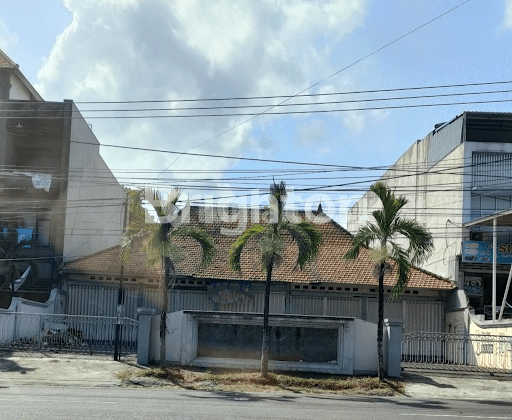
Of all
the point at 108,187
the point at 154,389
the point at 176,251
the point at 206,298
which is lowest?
the point at 154,389

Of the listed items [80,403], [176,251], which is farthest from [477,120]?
[80,403]

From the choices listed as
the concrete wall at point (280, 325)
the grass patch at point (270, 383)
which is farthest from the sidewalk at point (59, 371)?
the concrete wall at point (280, 325)

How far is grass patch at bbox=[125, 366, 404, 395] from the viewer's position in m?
18.8

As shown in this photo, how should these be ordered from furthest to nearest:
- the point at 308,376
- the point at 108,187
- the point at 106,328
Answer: the point at 108,187
the point at 106,328
the point at 308,376

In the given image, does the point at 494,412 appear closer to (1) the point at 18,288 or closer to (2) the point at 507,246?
(2) the point at 507,246

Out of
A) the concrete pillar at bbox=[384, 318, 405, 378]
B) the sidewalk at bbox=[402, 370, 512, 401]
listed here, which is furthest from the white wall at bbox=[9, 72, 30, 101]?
the sidewalk at bbox=[402, 370, 512, 401]

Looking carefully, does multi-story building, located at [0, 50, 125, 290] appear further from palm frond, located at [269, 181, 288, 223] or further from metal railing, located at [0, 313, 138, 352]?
palm frond, located at [269, 181, 288, 223]

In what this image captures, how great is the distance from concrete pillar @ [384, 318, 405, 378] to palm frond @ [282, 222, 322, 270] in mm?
3850

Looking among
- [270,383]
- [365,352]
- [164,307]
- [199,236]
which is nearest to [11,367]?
[164,307]

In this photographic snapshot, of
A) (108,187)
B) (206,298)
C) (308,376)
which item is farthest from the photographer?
(108,187)

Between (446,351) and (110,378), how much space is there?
12.0 metres

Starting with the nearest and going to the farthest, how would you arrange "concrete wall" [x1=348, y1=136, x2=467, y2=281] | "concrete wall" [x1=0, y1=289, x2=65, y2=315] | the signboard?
"concrete wall" [x1=0, y1=289, x2=65, y2=315], the signboard, "concrete wall" [x1=348, y1=136, x2=467, y2=281]

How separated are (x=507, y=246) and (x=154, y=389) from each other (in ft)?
62.9

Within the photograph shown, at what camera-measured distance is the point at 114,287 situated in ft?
97.5
